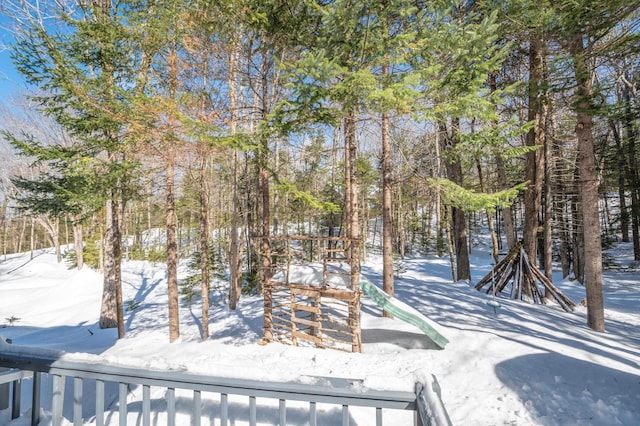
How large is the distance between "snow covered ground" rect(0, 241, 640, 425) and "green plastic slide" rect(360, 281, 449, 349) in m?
0.25

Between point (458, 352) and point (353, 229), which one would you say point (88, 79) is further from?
point (458, 352)

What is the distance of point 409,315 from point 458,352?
3.45 ft

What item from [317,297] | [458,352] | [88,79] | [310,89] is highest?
[88,79]

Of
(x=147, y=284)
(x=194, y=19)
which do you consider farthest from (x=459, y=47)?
(x=147, y=284)

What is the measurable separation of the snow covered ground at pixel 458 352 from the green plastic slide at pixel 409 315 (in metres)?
0.25

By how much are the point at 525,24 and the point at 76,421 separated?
8763mm

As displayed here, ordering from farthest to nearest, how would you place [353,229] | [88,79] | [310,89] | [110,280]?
[110,280] < [88,79] < [353,229] < [310,89]

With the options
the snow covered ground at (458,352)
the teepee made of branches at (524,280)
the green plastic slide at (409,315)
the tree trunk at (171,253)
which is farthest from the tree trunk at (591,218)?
the tree trunk at (171,253)

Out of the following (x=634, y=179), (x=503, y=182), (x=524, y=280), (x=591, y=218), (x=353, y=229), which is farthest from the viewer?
(x=634, y=179)

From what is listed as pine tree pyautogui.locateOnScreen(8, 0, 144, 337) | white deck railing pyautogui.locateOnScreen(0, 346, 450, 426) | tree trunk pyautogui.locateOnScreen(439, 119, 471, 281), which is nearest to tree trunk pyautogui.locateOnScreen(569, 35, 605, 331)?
tree trunk pyautogui.locateOnScreen(439, 119, 471, 281)

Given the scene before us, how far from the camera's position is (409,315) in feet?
20.4

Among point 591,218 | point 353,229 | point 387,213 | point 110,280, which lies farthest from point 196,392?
point 110,280

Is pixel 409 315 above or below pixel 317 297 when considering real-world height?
below

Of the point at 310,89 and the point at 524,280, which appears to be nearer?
the point at 310,89
